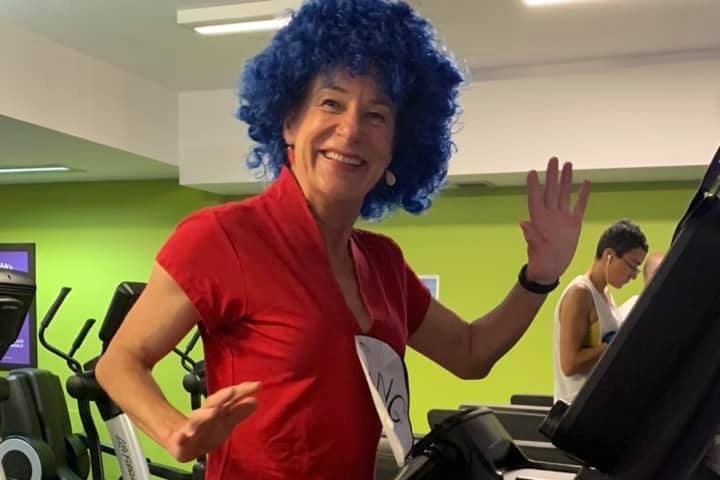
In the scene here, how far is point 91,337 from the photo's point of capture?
5922 millimetres

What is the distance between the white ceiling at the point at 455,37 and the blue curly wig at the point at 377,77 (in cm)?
195

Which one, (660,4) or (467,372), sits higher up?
(660,4)

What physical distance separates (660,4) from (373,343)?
294 cm

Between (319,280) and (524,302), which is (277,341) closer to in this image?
(319,280)

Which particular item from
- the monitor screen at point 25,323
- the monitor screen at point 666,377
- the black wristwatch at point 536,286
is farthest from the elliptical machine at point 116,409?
the monitor screen at point 666,377

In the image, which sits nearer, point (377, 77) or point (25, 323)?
point (377, 77)

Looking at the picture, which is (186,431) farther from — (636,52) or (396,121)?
(636,52)

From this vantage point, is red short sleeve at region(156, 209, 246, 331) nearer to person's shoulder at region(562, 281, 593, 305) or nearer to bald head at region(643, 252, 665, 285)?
bald head at region(643, 252, 665, 285)

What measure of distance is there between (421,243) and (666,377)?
15.1ft

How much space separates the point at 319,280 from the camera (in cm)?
113

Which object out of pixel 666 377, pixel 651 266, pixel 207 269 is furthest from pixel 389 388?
pixel 651 266

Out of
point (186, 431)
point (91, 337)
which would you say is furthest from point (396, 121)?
point (91, 337)

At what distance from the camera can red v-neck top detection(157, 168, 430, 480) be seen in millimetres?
1059

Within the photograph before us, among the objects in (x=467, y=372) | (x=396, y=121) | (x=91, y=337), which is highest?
(x=396, y=121)
